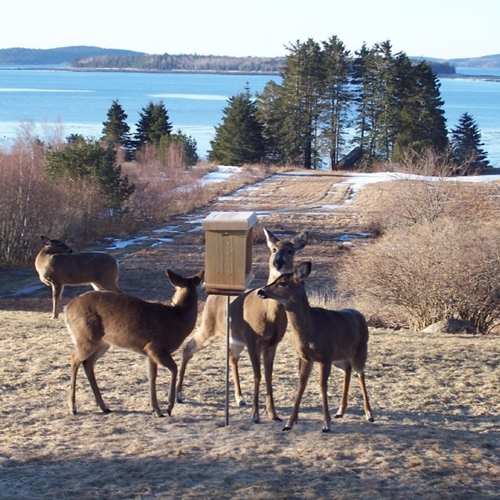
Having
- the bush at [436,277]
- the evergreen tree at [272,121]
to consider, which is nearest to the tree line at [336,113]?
the evergreen tree at [272,121]

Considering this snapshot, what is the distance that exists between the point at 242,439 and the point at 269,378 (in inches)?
28.3

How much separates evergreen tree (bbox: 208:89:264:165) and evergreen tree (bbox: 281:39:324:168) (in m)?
3.01

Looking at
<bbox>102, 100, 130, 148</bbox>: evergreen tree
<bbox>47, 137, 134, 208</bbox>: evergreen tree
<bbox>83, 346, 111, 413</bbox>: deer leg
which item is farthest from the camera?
<bbox>102, 100, 130, 148</bbox>: evergreen tree

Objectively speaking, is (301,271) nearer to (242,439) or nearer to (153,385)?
(242,439)

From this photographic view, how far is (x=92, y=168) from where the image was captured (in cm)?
4081

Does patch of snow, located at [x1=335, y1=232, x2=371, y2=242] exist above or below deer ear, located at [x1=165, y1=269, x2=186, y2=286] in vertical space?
below

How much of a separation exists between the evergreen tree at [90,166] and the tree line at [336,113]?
31331 mm

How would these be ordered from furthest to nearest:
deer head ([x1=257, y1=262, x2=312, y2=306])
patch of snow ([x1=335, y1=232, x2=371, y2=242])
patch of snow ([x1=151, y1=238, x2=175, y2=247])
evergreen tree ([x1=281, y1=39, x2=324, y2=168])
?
evergreen tree ([x1=281, y1=39, x2=324, y2=168]) → patch of snow ([x1=335, y1=232, x2=371, y2=242]) → patch of snow ([x1=151, y1=238, x2=175, y2=247]) → deer head ([x1=257, y1=262, x2=312, y2=306])

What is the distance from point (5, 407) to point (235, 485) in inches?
129

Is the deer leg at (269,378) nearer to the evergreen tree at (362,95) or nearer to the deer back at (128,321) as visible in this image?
the deer back at (128,321)

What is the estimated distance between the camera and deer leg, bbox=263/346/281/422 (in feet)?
31.1

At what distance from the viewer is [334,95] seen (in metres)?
79.2

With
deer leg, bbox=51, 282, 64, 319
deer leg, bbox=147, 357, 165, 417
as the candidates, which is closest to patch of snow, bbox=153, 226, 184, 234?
deer leg, bbox=51, 282, 64, 319

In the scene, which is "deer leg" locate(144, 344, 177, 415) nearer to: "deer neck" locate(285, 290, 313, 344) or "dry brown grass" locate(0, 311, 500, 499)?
"dry brown grass" locate(0, 311, 500, 499)
